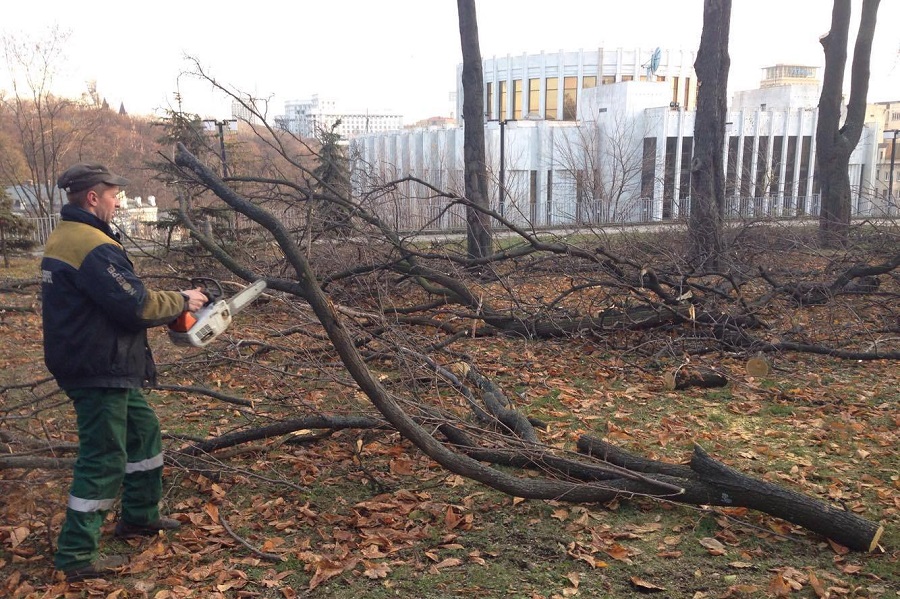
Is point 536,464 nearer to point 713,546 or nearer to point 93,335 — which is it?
point 713,546

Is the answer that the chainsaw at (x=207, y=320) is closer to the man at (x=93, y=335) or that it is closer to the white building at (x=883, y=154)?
the man at (x=93, y=335)

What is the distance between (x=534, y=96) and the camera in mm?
49531

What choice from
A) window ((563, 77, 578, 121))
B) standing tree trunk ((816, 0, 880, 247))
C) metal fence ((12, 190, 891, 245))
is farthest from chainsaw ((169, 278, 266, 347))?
window ((563, 77, 578, 121))

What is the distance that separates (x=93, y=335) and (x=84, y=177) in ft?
2.37

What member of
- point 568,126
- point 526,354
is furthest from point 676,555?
point 568,126

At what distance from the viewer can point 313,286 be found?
317 cm

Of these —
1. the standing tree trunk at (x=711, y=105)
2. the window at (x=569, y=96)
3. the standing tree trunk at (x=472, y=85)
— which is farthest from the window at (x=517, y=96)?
the standing tree trunk at (x=711, y=105)

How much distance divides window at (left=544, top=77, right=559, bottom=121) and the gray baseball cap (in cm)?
4796

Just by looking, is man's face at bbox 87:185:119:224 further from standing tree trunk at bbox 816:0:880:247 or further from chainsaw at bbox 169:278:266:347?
standing tree trunk at bbox 816:0:880:247

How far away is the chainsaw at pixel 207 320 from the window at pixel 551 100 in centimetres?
4792

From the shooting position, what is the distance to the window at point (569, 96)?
4822 centimetres

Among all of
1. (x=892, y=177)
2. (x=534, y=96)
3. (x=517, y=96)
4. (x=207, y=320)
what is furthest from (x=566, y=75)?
(x=207, y=320)

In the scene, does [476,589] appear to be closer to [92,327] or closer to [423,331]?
[92,327]

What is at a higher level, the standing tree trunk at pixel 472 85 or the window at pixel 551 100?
the window at pixel 551 100
